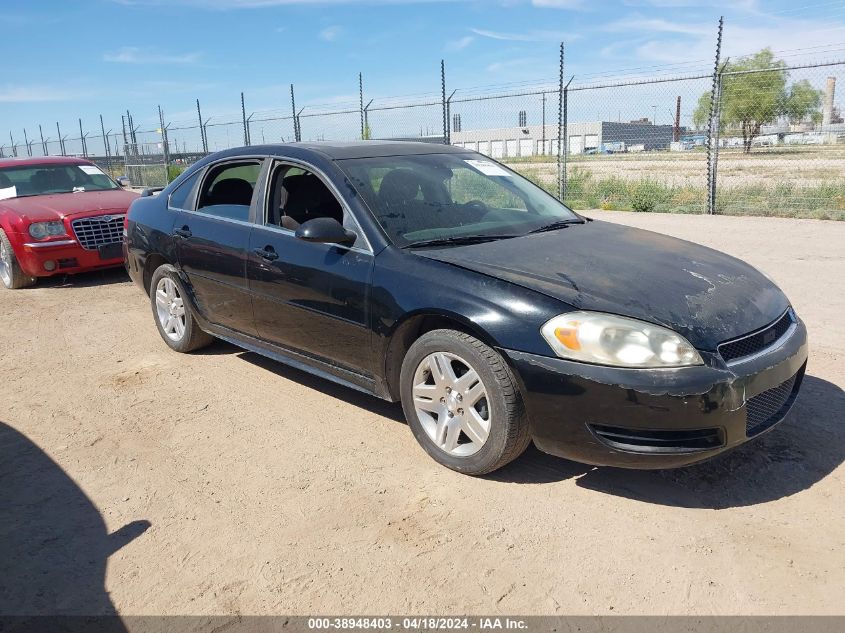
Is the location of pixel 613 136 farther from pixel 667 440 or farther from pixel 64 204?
pixel 667 440

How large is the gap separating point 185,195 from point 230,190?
586 mm

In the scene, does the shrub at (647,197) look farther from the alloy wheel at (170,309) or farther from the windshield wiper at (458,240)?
the windshield wiper at (458,240)

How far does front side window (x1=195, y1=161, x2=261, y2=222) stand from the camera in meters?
4.79

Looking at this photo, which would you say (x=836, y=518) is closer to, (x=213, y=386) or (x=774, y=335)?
(x=774, y=335)

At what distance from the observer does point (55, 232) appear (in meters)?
8.24

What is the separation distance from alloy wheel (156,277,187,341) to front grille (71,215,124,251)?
10.4 feet

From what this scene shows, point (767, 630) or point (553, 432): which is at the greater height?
point (553, 432)

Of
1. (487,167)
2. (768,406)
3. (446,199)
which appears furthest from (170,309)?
(768,406)

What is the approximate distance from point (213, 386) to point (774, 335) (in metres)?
3.50

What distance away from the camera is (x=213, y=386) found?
16.2 ft

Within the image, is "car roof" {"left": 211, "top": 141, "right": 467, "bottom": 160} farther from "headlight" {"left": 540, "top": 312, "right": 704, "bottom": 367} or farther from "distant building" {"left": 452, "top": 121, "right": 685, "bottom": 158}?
"distant building" {"left": 452, "top": 121, "right": 685, "bottom": 158}

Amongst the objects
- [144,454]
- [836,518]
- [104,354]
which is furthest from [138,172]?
[836,518]

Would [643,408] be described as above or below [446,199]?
below

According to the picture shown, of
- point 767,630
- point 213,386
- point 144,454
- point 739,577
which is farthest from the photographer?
point 213,386
